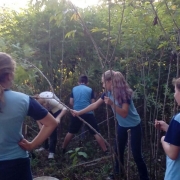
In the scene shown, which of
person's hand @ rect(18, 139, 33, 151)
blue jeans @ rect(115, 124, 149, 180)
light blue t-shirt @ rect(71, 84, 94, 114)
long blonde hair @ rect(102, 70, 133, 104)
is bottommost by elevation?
blue jeans @ rect(115, 124, 149, 180)

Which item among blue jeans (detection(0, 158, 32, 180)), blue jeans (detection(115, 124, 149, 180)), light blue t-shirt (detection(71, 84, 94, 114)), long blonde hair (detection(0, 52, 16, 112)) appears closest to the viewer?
long blonde hair (detection(0, 52, 16, 112))

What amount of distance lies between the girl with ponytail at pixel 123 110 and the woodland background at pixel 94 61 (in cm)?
26

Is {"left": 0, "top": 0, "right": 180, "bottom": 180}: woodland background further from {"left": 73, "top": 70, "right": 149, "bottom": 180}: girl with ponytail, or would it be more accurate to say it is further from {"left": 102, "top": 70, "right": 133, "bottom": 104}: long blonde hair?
{"left": 102, "top": 70, "right": 133, "bottom": 104}: long blonde hair

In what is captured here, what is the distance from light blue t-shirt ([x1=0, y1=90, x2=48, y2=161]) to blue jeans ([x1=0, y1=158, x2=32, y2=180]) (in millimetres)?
32

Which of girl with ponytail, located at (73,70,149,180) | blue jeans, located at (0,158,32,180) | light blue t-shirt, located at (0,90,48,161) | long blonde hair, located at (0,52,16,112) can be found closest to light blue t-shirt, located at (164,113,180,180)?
light blue t-shirt, located at (0,90,48,161)

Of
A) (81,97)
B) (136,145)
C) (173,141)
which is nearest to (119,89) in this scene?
(136,145)

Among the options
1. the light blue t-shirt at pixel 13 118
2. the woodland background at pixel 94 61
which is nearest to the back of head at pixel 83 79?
the woodland background at pixel 94 61

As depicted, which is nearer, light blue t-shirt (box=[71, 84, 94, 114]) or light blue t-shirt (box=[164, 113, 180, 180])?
light blue t-shirt (box=[164, 113, 180, 180])

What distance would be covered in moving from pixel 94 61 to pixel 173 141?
5.02 metres

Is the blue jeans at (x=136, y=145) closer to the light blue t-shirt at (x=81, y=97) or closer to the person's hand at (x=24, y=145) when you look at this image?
the light blue t-shirt at (x=81, y=97)

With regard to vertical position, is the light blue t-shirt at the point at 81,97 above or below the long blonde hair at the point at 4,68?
below

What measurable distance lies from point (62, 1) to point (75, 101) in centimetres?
329

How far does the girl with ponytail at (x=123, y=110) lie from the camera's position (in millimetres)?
4129

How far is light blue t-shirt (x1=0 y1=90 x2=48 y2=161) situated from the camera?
2.30 m
